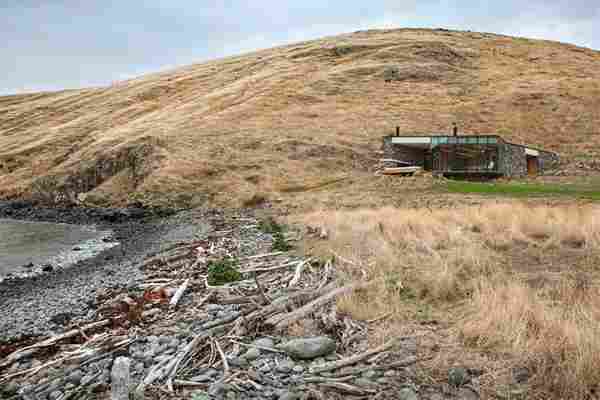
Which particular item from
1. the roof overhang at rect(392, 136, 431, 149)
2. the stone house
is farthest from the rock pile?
the roof overhang at rect(392, 136, 431, 149)

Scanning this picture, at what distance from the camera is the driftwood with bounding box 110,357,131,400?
635 cm

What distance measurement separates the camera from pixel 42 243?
27.4m

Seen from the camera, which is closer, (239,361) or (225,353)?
(239,361)

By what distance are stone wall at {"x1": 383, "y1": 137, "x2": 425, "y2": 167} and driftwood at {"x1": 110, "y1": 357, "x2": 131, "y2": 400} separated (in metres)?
36.9

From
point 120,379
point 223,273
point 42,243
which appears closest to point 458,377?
point 120,379

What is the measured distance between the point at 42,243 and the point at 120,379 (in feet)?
79.2

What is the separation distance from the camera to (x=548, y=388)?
5.62 m

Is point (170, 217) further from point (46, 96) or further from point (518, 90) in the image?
point (46, 96)

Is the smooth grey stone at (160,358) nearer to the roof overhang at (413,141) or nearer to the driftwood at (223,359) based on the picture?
the driftwood at (223,359)

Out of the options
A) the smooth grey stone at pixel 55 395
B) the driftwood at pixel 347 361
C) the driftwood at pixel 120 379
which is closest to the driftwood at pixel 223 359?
the driftwood at pixel 347 361

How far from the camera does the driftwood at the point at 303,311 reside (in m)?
8.14

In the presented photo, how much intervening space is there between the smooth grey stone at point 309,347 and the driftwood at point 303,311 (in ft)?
2.91

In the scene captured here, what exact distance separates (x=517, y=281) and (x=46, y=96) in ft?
418

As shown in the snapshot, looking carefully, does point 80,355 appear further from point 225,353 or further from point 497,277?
point 497,277
